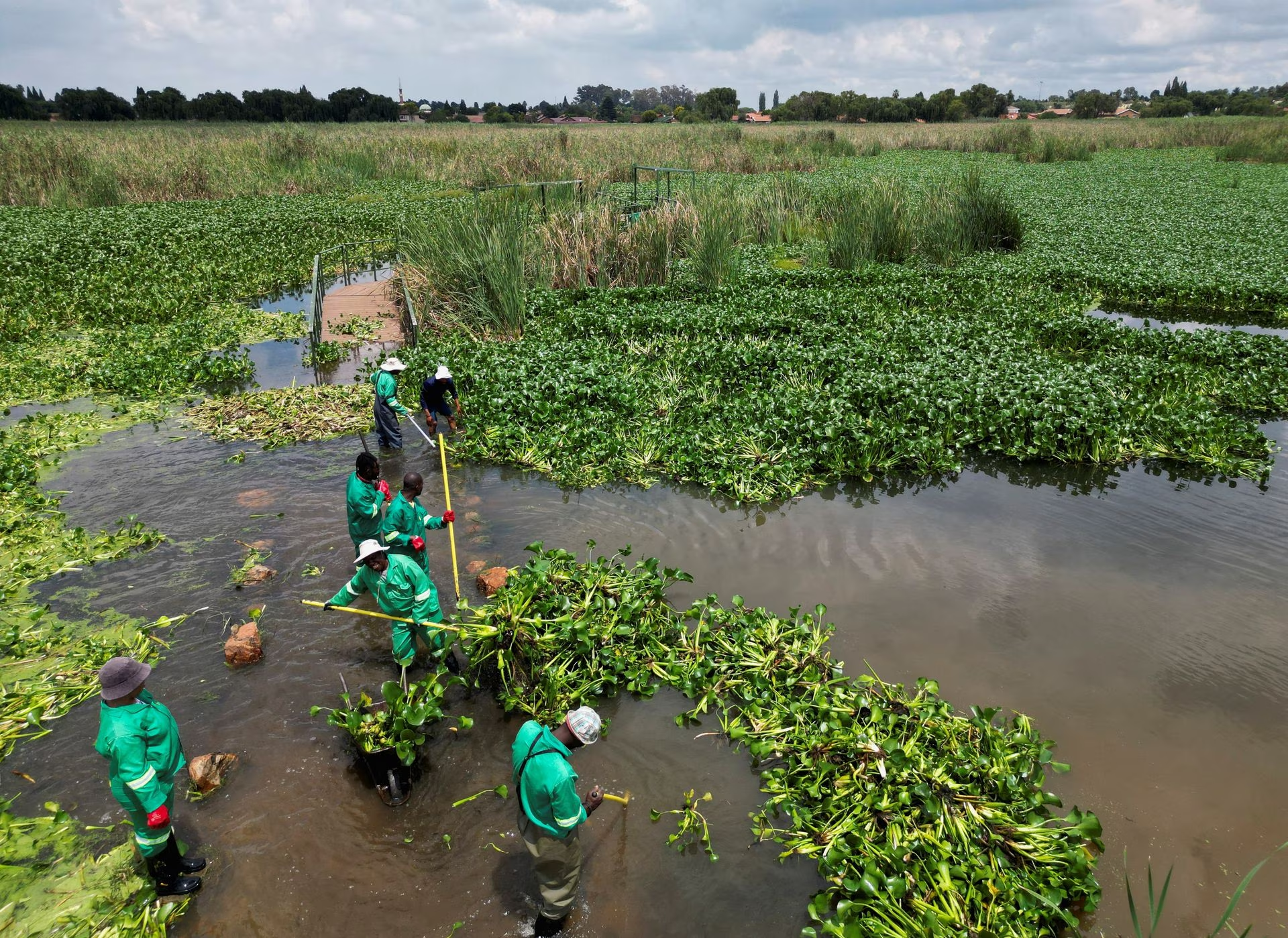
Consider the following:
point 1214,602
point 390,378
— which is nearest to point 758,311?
point 390,378

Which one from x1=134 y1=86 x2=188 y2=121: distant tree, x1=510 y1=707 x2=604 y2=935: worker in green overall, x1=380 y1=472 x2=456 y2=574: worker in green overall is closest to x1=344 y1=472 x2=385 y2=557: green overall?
x1=380 y1=472 x2=456 y2=574: worker in green overall

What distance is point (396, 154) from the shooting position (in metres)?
35.8

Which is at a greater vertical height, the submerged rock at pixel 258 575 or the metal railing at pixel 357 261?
the metal railing at pixel 357 261

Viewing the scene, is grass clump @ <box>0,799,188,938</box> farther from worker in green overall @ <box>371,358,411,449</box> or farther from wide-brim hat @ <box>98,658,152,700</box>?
worker in green overall @ <box>371,358,411,449</box>

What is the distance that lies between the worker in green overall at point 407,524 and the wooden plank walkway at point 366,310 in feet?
31.9

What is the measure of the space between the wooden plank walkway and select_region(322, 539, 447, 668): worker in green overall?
1026cm

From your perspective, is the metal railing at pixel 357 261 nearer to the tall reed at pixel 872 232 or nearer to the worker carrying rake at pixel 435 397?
the worker carrying rake at pixel 435 397

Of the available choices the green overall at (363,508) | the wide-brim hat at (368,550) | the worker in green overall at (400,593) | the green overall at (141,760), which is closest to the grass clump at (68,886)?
the green overall at (141,760)

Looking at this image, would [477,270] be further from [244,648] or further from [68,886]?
[68,886]

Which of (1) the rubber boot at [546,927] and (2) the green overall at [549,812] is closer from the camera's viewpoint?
(2) the green overall at [549,812]

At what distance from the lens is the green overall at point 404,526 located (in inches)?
241

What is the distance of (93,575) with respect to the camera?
23.6ft

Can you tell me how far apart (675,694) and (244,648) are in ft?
12.1

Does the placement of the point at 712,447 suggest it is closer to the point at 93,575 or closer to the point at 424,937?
the point at 424,937
